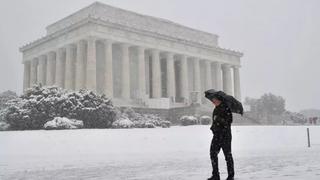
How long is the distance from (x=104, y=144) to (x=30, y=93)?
47.2ft

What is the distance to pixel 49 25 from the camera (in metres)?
68.8

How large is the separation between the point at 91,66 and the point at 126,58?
5.67m

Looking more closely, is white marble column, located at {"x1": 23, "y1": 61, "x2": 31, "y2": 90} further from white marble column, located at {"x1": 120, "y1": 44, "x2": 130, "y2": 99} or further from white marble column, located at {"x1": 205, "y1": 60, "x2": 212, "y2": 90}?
white marble column, located at {"x1": 205, "y1": 60, "x2": 212, "y2": 90}

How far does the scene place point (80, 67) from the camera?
53.2 m

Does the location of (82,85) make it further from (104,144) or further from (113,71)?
(104,144)

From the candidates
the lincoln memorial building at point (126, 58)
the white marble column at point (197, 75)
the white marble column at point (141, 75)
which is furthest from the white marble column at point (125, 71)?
the white marble column at point (197, 75)

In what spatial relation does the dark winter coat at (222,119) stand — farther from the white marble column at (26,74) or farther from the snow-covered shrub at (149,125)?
the white marble column at (26,74)

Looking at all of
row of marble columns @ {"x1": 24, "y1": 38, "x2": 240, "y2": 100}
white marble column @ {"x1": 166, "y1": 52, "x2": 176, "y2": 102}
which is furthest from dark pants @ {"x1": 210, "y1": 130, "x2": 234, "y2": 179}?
white marble column @ {"x1": 166, "y1": 52, "x2": 176, "y2": 102}

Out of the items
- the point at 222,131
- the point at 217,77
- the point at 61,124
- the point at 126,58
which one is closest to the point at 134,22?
the point at 126,58

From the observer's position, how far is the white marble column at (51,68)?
60.4m

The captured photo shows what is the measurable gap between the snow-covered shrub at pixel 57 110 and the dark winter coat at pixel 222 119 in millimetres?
22581

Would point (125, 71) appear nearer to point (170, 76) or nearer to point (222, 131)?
point (170, 76)

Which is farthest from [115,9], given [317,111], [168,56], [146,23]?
[317,111]

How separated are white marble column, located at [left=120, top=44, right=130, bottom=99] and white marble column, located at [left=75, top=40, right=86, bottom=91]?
505 centimetres
